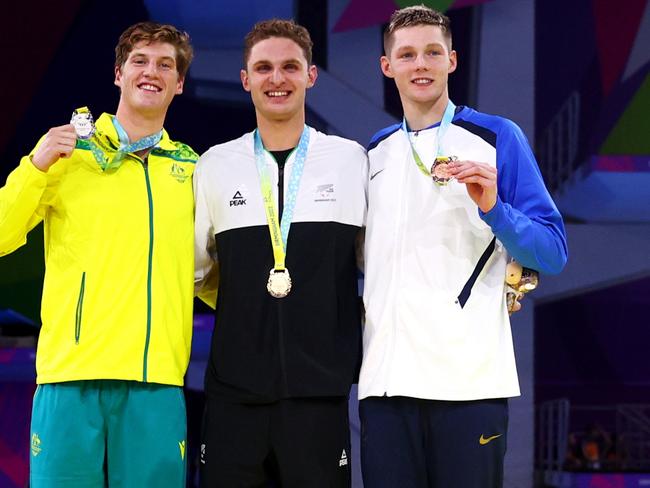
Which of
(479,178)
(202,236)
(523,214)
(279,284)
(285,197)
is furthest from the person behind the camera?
(202,236)

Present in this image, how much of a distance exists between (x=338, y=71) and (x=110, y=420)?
4.40m

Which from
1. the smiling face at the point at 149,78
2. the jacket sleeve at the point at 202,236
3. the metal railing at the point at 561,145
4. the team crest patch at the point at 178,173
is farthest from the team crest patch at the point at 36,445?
the metal railing at the point at 561,145

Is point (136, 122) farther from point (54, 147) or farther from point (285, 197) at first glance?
point (285, 197)

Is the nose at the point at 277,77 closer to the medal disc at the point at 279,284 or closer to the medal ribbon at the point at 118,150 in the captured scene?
the medal ribbon at the point at 118,150

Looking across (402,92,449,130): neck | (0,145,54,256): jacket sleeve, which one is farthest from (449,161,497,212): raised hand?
(0,145,54,256): jacket sleeve

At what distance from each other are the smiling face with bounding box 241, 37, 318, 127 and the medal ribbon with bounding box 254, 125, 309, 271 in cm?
11

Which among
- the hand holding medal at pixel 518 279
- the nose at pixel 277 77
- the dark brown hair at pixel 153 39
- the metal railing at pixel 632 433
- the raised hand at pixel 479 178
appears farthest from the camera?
the metal railing at pixel 632 433

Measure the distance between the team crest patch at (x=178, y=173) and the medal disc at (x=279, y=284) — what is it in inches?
19.4

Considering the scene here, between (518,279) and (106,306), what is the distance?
4.06 ft

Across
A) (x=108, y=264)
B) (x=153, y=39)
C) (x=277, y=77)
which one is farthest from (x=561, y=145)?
(x=108, y=264)

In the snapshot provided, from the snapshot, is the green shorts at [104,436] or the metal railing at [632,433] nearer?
the green shorts at [104,436]

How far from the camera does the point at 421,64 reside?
2.64 m

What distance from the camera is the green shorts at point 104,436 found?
2574 millimetres

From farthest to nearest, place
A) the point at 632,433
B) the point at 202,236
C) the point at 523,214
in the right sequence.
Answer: the point at 632,433
the point at 202,236
the point at 523,214
